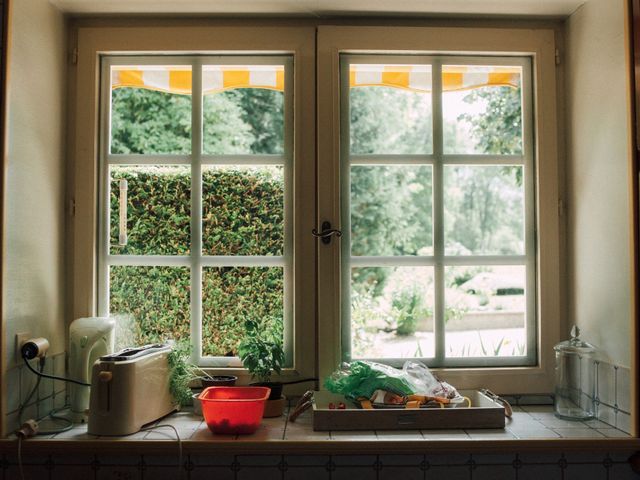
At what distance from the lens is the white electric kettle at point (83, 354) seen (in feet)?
5.94

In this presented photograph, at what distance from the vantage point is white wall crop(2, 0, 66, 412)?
1677 mm

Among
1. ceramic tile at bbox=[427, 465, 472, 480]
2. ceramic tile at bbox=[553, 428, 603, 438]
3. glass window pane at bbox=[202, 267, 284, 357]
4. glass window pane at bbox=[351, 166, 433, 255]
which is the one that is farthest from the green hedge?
glass window pane at bbox=[351, 166, 433, 255]

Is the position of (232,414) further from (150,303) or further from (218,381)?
Answer: (150,303)

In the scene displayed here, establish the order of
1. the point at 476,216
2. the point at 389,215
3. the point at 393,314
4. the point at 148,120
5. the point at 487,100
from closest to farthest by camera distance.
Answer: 1. the point at 487,100
2. the point at 393,314
3. the point at 148,120
4. the point at 476,216
5. the point at 389,215

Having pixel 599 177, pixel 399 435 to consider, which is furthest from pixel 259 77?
pixel 399 435

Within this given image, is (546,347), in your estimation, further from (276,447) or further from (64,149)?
(64,149)

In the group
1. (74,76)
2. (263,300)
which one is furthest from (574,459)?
(74,76)

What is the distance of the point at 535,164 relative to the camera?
2057 mm

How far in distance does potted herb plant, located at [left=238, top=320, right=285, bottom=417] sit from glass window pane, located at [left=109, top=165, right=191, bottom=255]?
41cm

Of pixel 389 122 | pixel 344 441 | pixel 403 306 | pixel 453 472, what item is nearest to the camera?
pixel 344 441

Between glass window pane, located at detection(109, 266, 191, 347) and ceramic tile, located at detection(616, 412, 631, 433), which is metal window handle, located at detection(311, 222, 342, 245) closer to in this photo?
glass window pane, located at detection(109, 266, 191, 347)

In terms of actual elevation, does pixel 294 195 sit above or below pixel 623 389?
above

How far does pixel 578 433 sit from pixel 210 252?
1322 millimetres

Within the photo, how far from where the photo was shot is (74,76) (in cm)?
203
